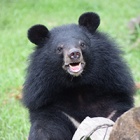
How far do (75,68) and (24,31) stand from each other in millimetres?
6576

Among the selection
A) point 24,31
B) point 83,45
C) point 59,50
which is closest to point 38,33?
point 59,50

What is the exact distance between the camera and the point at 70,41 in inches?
186

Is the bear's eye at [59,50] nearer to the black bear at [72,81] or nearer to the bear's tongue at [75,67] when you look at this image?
the black bear at [72,81]

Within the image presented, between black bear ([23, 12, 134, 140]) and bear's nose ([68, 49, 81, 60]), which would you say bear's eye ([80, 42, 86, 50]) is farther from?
bear's nose ([68, 49, 81, 60])

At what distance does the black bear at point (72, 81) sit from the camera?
15.5 ft

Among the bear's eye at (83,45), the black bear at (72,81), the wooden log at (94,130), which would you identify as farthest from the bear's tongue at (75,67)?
the wooden log at (94,130)

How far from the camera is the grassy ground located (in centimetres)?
656

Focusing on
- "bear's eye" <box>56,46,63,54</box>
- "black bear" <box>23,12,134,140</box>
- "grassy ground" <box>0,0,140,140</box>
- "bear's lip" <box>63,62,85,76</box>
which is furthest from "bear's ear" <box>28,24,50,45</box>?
"grassy ground" <box>0,0,140,140</box>

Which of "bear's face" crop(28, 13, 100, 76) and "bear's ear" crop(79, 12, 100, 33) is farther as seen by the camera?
"bear's ear" crop(79, 12, 100, 33)

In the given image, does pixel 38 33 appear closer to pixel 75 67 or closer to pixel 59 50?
pixel 59 50

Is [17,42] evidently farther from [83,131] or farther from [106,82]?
[83,131]

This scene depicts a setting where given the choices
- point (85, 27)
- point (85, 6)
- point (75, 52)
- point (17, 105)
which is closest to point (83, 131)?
point (75, 52)

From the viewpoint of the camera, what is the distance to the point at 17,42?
1019cm

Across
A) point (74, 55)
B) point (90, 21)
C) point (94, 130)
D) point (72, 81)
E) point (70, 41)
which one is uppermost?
point (90, 21)
